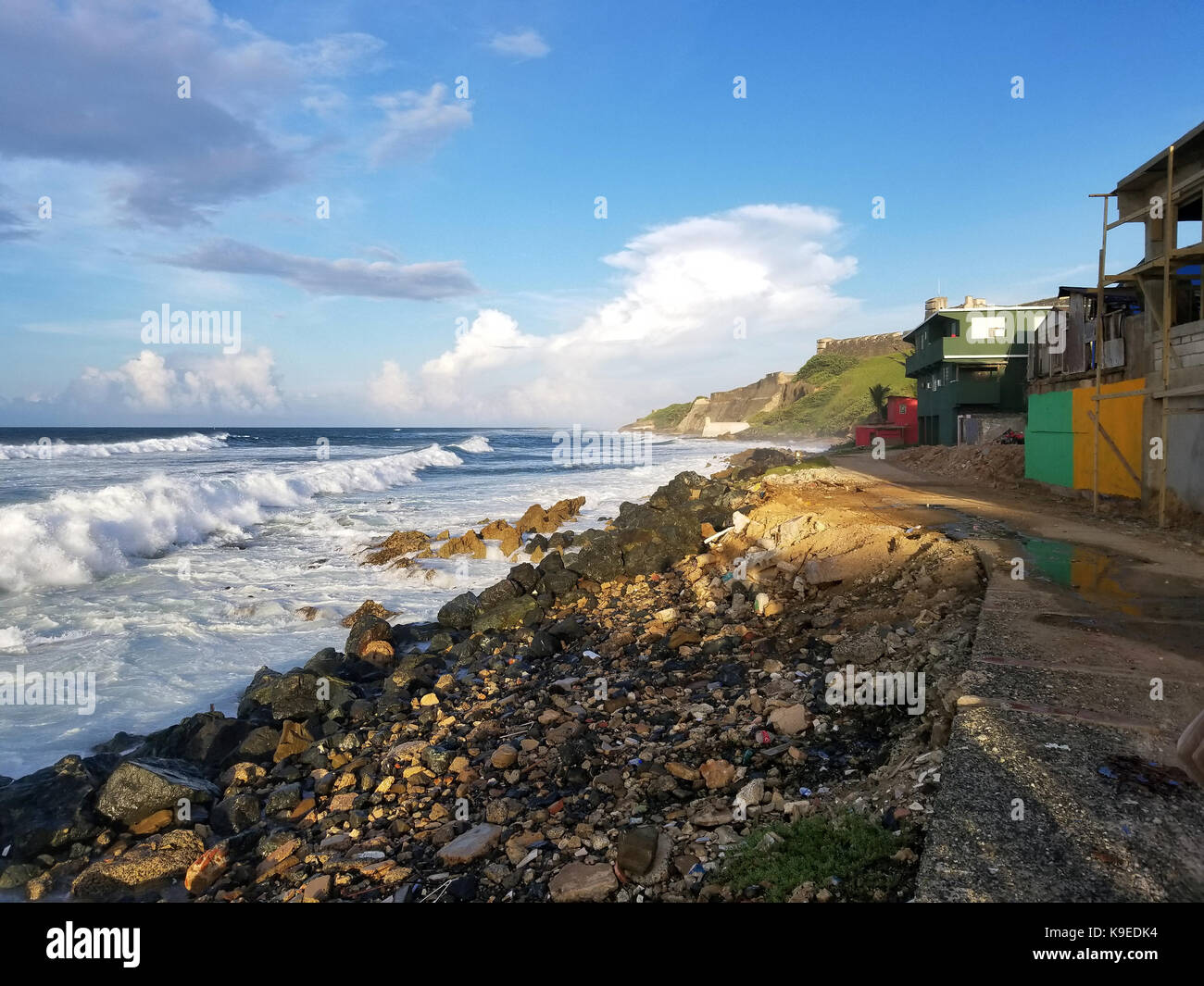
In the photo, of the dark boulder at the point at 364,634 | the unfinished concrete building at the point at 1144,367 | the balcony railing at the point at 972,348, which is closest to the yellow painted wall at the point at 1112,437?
the unfinished concrete building at the point at 1144,367

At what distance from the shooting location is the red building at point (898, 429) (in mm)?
42250

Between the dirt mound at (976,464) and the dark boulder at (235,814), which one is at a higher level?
the dirt mound at (976,464)

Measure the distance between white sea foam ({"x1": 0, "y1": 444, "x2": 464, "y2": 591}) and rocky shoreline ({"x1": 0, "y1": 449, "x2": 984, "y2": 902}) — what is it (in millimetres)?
8190

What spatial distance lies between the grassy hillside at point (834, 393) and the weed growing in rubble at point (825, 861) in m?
68.7

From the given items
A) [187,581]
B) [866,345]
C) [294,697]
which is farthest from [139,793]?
[866,345]

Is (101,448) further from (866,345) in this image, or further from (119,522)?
(866,345)

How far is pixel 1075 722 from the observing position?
13.9ft

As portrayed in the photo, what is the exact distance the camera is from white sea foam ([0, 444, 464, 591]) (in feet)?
47.0

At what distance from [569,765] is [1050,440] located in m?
16.9

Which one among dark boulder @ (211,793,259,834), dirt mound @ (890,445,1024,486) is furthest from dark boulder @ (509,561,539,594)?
dirt mound @ (890,445,1024,486)

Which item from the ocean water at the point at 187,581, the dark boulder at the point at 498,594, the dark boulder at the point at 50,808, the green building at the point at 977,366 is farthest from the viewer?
the green building at the point at 977,366

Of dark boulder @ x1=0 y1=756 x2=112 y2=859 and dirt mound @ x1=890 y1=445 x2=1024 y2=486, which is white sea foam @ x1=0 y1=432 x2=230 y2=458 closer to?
dark boulder @ x1=0 y1=756 x2=112 y2=859

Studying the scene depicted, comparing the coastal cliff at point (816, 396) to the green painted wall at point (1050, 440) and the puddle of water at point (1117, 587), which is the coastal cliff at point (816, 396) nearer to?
the green painted wall at point (1050, 440)
